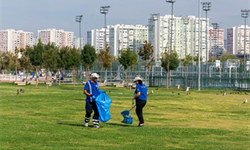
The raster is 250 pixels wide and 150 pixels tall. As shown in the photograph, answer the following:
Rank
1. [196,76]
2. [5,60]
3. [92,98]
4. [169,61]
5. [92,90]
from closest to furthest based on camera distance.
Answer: [92,98], [92,90], [169,61], [196,76], [5,60]

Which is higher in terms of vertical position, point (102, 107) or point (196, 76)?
point (196, 76)

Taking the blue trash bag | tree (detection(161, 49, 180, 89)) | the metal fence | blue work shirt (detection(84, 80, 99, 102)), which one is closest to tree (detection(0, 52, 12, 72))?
the metal fence

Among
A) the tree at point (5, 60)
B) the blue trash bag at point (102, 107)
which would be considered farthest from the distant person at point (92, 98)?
the tree at point (5, 60)

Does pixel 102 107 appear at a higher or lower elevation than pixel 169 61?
lower

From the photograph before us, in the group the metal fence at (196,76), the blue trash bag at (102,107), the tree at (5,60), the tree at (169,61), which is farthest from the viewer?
the tree at (5,60)

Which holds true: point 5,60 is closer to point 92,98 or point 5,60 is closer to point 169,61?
point 169,61

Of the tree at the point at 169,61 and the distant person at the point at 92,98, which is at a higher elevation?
the tree at the point at 169,61

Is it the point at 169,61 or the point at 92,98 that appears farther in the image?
the point at 169,61

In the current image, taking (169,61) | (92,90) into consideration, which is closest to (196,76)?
(169,61)

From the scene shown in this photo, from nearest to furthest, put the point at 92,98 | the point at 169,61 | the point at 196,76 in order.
Answer: the point at 92,98 < the point at 169,61 < the point at 196,76

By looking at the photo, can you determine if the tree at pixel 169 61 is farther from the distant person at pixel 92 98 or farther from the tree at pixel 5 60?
the distant person at pixel 92 98

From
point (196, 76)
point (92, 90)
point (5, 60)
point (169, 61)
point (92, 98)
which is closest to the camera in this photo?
point (92, 98)

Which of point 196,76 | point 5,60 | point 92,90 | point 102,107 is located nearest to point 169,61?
point 196,76

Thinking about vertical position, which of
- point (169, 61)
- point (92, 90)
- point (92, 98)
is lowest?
→ point (92, 98)
